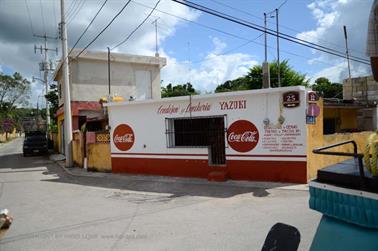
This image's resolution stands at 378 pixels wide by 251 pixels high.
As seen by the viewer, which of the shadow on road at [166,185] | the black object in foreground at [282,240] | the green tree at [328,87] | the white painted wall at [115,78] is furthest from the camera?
the green tree at [328,87]

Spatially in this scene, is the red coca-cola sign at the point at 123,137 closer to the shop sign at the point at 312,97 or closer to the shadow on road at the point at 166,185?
the shadow on road at the point at 166,185

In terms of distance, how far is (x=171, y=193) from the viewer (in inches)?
406

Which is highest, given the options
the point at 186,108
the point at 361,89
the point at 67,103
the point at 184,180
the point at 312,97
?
the point at 361,89

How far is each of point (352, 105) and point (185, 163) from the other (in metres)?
9.25

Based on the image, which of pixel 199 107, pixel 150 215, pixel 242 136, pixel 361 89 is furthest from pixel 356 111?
pixel 150 215

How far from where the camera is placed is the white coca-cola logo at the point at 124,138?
14203 mm

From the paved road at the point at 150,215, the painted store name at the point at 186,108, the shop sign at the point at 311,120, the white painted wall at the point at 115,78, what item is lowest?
the paved road at the point at 150,215

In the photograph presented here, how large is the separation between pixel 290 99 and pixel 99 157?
28.4 feet

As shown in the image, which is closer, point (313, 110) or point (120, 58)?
point (313, 110)

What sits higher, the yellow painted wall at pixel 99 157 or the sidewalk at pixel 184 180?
the yellow painted wall at pixel 99 157

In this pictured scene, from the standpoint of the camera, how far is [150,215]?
7824 mm

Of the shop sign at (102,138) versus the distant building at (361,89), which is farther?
the distant building at (361,89)

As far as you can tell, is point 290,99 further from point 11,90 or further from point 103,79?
point 11,90

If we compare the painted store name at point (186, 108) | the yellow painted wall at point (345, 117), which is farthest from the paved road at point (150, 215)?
the yellow painted wall at point (345, 117)
